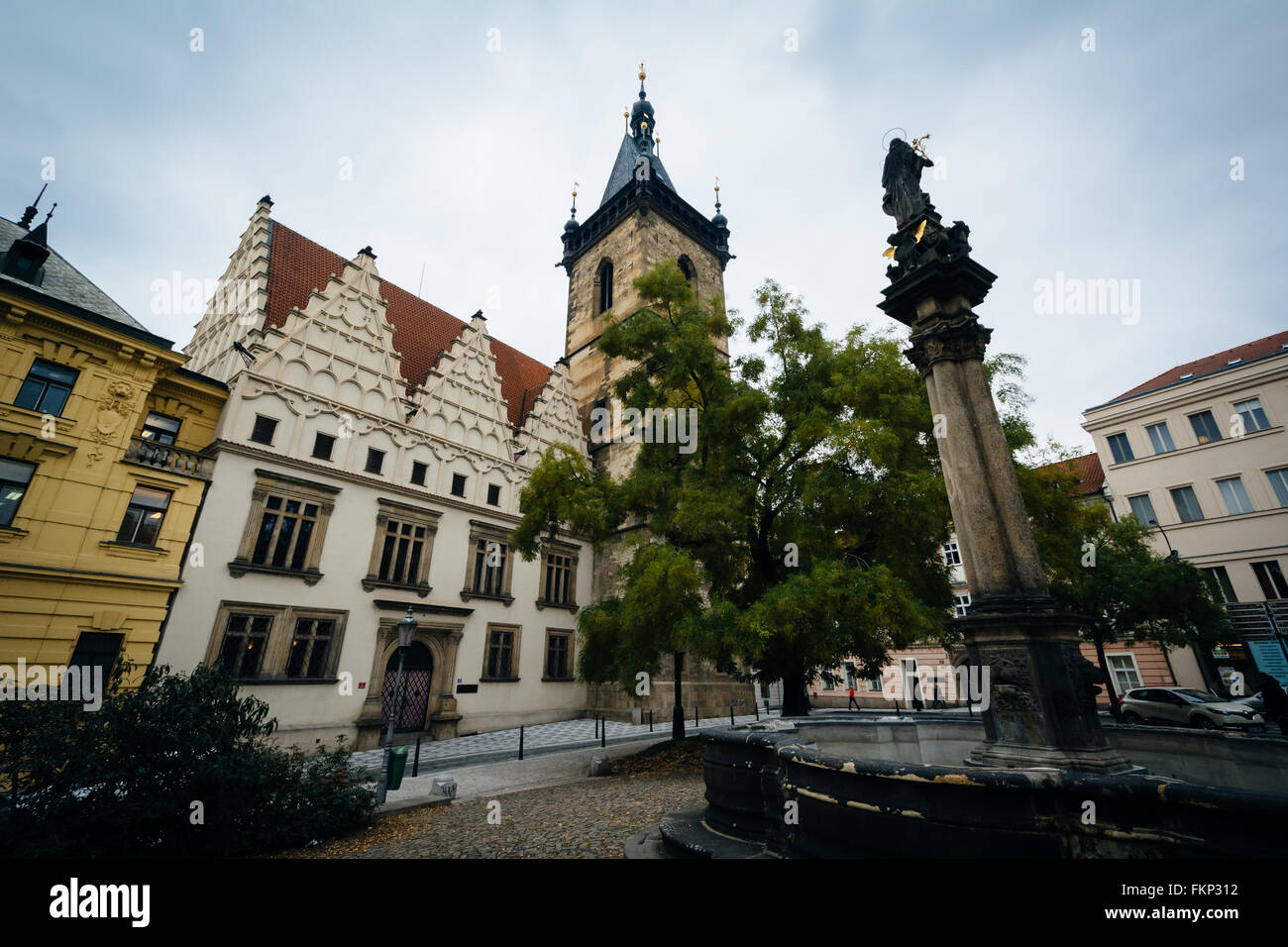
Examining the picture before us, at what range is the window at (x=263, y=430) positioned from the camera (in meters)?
16.1

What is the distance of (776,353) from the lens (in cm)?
1255

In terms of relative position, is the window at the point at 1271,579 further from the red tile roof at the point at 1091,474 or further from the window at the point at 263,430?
the window at the point at 263,430

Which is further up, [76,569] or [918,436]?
[918,436]

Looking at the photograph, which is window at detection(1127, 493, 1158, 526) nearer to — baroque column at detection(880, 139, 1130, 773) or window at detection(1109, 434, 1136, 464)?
window at detection(1109, 434, 1136, 464)

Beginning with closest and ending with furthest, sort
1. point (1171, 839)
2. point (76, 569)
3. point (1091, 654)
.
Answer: point (1171, 839), point (76, 569), point (1091, 654)

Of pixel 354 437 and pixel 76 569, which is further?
pixel 354 437

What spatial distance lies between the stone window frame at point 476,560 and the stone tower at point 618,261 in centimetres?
486

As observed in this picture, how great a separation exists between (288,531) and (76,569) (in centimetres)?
453

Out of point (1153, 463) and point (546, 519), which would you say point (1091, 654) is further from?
point (546, 519)

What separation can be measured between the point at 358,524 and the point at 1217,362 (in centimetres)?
4028

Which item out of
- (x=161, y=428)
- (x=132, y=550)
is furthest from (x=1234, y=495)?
(x=161, y=428)

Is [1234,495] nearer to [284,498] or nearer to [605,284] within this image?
[605,284]

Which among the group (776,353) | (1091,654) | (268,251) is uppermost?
(268,251)
